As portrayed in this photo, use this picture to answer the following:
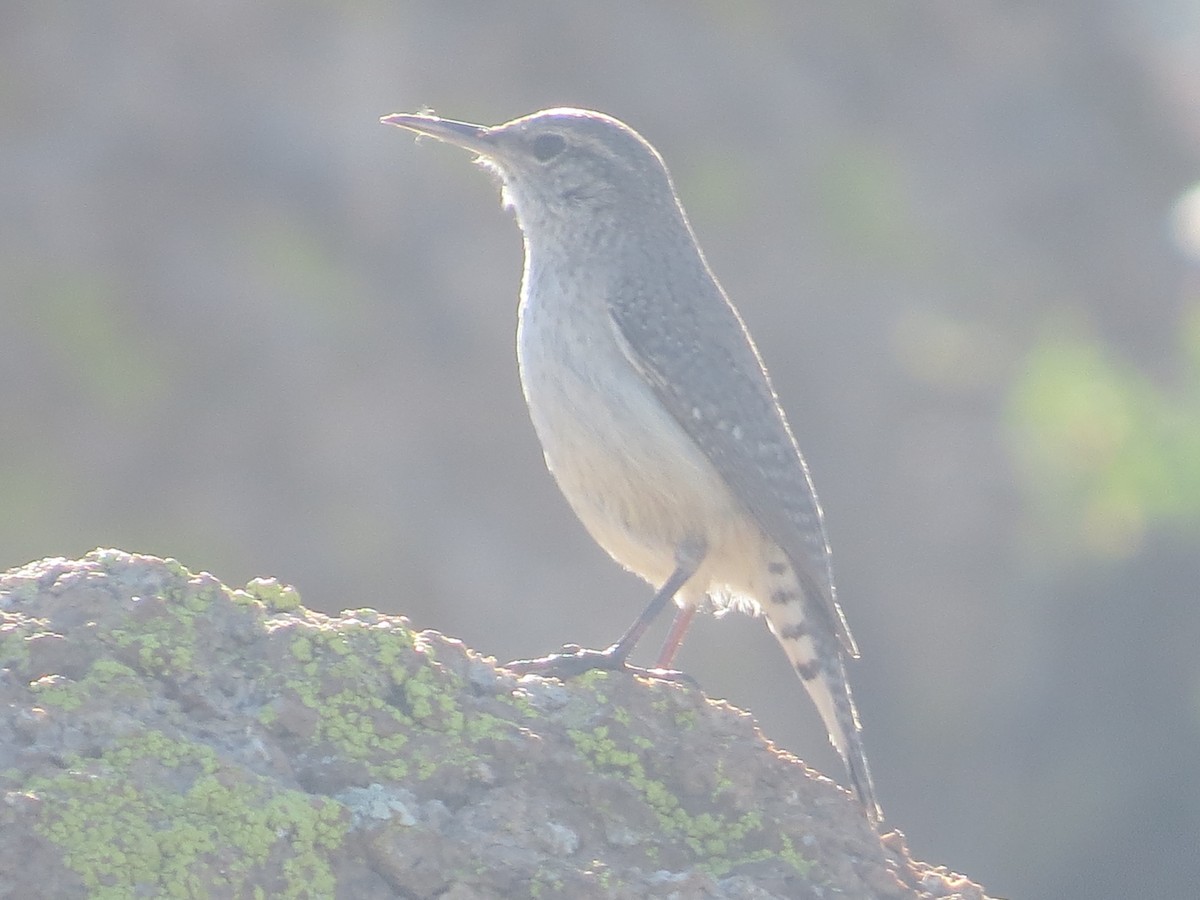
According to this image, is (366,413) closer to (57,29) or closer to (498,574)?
(498,574)

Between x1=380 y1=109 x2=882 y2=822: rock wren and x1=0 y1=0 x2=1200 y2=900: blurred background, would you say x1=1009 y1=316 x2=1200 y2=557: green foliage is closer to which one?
x1=0 y1=0 x2=1200 y2=900: blurred background

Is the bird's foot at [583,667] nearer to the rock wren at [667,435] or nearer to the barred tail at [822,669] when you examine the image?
the rock wren at [667,435]

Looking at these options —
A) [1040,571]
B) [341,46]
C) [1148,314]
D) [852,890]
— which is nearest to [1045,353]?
[1040,571]

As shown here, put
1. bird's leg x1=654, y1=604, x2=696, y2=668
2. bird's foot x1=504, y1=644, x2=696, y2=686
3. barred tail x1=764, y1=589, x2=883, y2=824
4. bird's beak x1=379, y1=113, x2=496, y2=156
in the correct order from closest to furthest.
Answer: bird's foot x1=504, y1=644, x2=696, y2=686, barred tail x1=764, y1=589, x2=883, y2=824, bird's leg x1=654, y1=604, x2=696, y2=668, bird's beak x1=379, y1=113, x2=496, y2=156

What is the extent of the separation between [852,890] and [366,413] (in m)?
9.83

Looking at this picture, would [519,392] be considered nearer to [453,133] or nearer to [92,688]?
[453,133]

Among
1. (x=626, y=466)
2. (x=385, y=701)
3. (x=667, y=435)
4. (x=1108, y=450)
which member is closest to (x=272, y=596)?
(x=385, y=701)

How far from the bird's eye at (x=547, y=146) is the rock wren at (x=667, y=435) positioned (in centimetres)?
11

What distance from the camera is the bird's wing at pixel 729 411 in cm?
609

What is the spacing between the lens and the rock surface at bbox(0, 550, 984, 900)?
3711mm

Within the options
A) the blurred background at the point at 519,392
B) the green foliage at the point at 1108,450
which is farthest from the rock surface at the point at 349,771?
the blurred background at the point at 519,392

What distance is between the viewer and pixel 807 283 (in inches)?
627

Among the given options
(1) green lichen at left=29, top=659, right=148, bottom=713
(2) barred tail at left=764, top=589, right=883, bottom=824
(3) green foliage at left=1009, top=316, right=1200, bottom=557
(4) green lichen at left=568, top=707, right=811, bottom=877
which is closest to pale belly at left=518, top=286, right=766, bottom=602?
(2) barred tail at left=764, top=589, right=883, bottom=824

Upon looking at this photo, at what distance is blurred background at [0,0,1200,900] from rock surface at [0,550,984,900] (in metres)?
7.34
